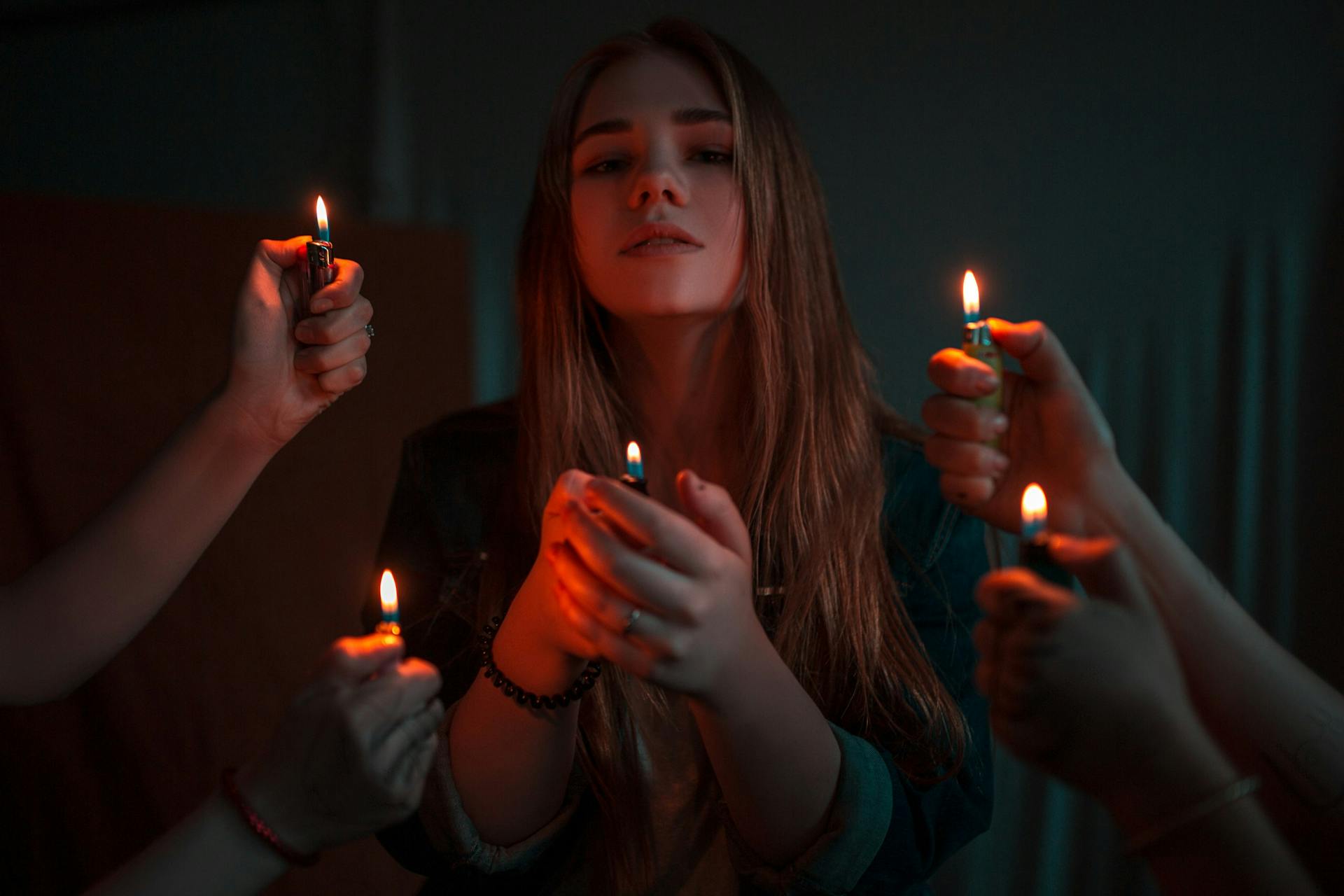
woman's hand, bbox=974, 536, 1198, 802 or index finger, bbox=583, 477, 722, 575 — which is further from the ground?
index finger, bbox=583, 477, 722, 575

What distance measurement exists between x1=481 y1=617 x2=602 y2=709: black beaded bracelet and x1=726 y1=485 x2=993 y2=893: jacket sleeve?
0.20 m

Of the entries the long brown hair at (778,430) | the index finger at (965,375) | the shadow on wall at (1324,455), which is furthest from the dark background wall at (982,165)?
the index finger at (965,375)

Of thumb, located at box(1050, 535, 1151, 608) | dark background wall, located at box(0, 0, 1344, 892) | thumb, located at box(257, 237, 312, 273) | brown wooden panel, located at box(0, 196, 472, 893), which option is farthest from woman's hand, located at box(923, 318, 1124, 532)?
brown wooden panel, located at box(0, 196, 472, 893)

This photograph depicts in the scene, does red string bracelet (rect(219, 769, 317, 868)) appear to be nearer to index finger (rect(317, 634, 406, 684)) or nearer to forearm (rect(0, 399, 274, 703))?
index finger (rect(317, 634, 406, 684))

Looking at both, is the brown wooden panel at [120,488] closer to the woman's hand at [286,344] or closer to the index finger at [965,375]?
the woman's hand at [286,344]

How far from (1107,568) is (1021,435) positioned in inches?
12.1

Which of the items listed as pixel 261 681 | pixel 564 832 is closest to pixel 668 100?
pixel 564 832

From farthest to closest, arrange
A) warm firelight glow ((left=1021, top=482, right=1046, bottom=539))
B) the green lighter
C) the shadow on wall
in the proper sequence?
the shadow on wall
the green lighter
warm firelight glow ((left=1021, top=482, right=1046, bottom=539))

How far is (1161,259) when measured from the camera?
1.74 meters

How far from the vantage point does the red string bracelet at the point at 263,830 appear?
66 cm

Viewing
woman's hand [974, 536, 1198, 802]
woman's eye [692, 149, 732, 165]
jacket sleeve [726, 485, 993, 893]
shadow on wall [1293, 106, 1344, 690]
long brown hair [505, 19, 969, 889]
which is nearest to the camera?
woman's hand [974, 536, 1198, 802]

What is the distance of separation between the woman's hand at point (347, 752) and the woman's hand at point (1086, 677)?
385 millimetres

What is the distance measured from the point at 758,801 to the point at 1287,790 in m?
0.42

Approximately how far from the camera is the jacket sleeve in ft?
3.03
